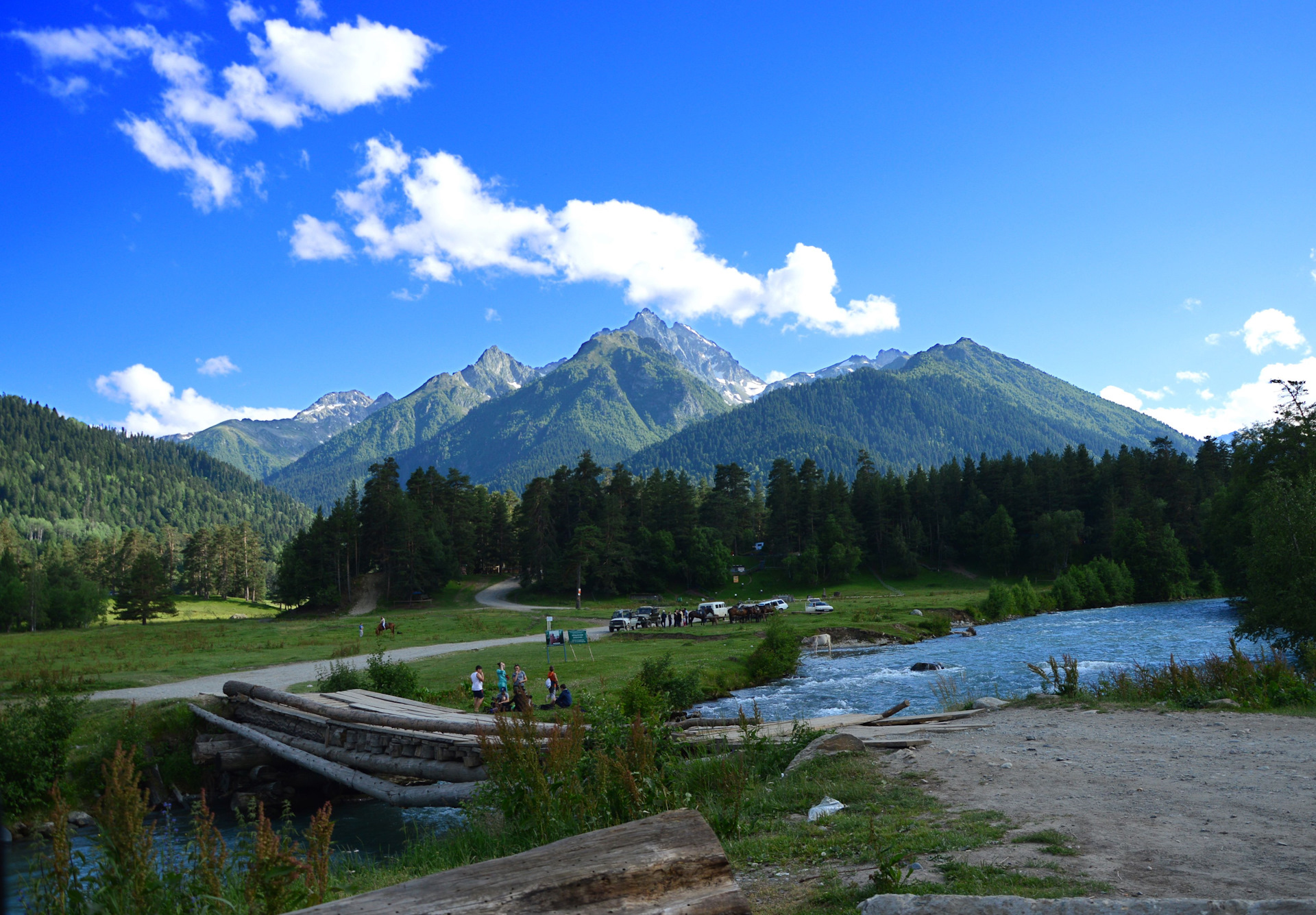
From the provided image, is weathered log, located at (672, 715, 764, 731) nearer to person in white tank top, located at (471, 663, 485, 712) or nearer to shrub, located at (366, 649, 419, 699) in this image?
person in white tank top, located at (471, 663, 485, 712)

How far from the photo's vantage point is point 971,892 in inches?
235

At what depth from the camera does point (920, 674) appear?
111ft

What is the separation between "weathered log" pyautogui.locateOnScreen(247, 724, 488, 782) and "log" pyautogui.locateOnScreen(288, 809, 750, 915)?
1290 cm

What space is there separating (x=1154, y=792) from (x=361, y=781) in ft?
54.3

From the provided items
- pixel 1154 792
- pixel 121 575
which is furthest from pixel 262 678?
pixel 121 575

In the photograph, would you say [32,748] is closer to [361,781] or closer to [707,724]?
[361,781]

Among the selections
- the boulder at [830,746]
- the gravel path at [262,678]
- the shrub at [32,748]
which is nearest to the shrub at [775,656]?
the gravel path at [262,678]

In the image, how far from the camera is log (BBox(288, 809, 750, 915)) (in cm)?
298

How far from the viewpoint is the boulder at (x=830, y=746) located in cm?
1253

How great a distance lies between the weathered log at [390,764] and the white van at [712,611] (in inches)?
1744

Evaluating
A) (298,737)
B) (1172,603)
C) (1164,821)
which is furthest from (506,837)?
(1172,603)

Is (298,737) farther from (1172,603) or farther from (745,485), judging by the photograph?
(745,485)

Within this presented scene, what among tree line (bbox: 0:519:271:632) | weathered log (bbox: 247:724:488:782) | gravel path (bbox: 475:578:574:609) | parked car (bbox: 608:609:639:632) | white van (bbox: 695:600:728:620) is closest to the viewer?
weathered log (bbox: 247:724:488:782)

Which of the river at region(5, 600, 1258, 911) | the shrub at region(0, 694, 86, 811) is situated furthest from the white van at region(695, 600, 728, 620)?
the shrub at region(0, 694, 86, 811)
